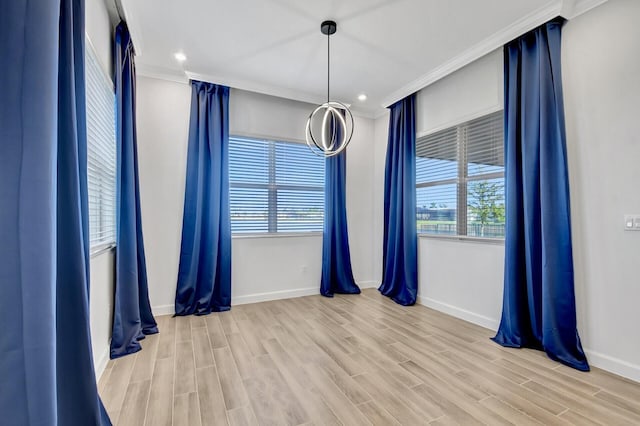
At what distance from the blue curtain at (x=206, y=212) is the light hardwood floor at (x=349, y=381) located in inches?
20.0

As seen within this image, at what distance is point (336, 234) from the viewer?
4465 millimetres

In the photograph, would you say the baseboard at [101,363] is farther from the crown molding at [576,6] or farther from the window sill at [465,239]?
the crown molding at [576,6]

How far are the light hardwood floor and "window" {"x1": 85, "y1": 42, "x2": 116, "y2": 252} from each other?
3.54 feet

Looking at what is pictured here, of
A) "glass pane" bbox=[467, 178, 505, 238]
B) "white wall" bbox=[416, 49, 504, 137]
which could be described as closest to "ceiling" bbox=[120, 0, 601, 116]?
"white wall" bbox=[416, 49, 504, 137]

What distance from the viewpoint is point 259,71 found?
11.8 feet

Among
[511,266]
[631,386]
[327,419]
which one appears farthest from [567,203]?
[327,419]

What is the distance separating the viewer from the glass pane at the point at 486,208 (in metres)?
3.10

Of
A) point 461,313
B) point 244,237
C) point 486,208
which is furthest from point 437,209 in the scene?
point 244,237

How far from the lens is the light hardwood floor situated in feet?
5.82

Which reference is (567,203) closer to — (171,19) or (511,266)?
(511,266)

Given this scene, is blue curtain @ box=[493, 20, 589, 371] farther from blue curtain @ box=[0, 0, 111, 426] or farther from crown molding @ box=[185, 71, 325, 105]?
blue curtain @ box=[0, 0, 111, 426]

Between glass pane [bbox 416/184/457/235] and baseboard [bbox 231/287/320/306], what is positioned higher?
glass pane [bbox 416/184/457/235]

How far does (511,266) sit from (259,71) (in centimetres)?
342

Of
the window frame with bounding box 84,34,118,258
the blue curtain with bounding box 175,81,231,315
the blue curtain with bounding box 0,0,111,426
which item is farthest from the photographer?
the blue curtain with bounding box 175,81,231,315
